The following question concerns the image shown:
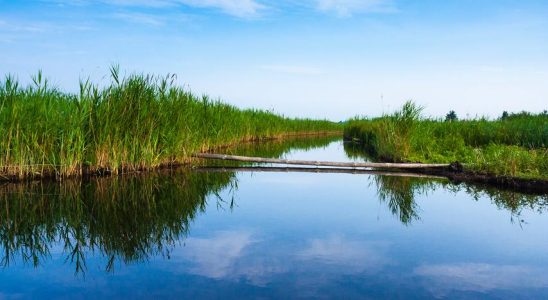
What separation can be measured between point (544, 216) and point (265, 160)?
7.94m

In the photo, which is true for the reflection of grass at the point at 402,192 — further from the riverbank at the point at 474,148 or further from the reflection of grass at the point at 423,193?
the riverbank at the point at 474,148

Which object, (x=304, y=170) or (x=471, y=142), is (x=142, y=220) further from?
(x=471, y=142)

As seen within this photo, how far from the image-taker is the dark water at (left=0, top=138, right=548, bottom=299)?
4109mm

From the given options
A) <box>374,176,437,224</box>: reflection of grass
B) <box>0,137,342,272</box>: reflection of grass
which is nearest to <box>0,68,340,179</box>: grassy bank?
<box>0,137,342,272</box>: reflection of grass

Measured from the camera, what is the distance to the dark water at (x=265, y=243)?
4109 millimetres

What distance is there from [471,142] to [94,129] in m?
13.6

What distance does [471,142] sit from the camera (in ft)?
54.9

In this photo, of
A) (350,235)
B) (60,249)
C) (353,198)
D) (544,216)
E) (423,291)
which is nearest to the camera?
(423,291)

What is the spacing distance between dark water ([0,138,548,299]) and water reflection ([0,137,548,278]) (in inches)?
0.9

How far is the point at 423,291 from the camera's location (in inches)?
159

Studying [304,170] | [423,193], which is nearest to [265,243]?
[423,193]

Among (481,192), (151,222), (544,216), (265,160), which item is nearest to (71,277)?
(151,222)

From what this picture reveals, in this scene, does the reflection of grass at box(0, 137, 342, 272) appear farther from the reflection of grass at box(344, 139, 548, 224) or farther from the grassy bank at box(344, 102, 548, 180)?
the grassy bank at box(344, 102, 548, 180)

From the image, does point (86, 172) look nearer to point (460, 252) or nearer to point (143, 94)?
point (143, 94)
